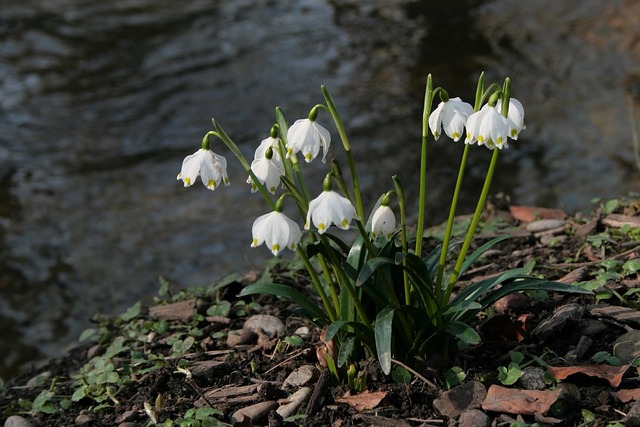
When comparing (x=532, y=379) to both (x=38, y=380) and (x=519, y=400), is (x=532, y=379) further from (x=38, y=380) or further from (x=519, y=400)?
(x=38, y=380)

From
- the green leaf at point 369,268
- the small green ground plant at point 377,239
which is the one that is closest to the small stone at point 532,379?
the small green ground plant at point 377,239

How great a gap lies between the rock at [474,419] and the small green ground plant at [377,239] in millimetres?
189

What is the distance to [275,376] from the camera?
253 centimetres

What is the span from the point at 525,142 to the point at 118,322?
11.6ft

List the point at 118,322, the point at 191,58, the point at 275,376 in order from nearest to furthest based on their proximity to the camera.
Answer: the point at 275,376 → the point at 118,322 → the point at 191,58

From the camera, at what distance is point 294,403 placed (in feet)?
7.62

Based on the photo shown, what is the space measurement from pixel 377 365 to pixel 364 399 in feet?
0.34

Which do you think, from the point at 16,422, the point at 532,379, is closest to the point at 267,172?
the point at 532,379

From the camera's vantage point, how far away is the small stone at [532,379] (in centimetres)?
223

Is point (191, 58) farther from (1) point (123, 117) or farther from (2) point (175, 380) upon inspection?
(2) point (175, 380)

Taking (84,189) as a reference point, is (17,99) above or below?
above

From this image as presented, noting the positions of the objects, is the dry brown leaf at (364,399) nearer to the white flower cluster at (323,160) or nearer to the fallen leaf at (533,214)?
the white flower cluster at (323,160)

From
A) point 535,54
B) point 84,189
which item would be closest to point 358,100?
point 535,54

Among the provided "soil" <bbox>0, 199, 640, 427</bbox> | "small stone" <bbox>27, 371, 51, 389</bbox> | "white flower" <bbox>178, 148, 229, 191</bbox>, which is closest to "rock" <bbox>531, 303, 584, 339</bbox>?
"soil" <bbox>0, 199, 640, 427</bbox>
